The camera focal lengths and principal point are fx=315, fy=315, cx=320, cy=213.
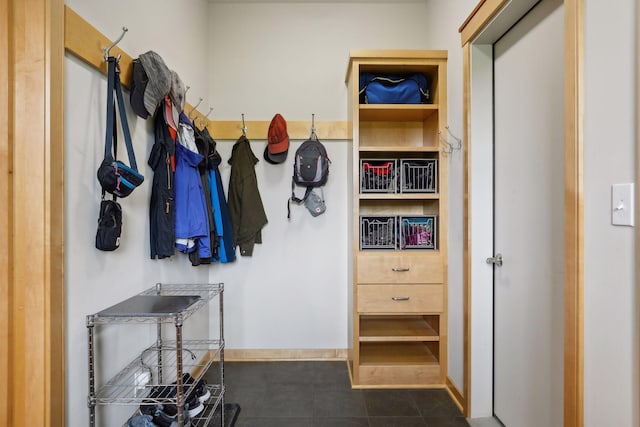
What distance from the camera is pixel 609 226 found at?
0.96 metres

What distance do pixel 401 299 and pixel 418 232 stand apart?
50 cm

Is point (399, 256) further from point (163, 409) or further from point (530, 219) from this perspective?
point (163, 409)

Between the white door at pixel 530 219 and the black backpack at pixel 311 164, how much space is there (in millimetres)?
1212

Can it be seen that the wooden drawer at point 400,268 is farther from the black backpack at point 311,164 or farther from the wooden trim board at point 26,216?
the wooden trim board at point 26,216

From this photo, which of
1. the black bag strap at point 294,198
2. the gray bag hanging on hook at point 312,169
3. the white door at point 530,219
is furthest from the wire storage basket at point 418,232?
the black bag strap at point 294,198

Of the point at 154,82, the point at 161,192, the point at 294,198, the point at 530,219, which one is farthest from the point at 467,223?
the point at 154,82

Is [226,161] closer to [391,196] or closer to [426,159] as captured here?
[391,196]

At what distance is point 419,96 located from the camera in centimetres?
232

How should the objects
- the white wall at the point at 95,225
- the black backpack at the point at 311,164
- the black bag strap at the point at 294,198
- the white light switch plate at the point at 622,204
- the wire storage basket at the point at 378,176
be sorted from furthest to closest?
1. the black bag strap at the point at 294,198
2. the black backpack at the point at 311,164
3. the wire storage basket at the point at 378,176
4. the white wall at the point at 95,225
5. the white light switch plate at the point at 622,204

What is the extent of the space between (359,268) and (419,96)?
4.38 ft

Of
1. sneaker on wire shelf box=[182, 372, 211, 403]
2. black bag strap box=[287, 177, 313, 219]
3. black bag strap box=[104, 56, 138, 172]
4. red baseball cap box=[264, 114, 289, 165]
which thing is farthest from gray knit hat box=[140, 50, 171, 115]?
sneaker on wire shelf box=[182, 372, 211, 403]

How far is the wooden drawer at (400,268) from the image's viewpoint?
222 centimetres

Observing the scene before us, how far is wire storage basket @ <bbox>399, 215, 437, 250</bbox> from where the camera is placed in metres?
2.31

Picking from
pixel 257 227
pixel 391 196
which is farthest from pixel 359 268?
pixel 257 227
